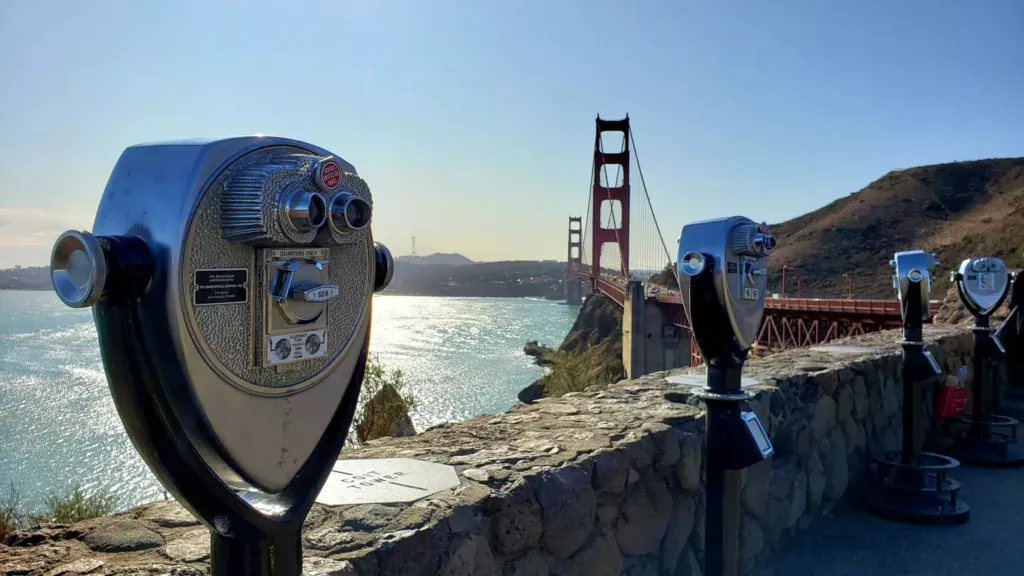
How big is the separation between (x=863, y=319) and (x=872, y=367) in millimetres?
14714

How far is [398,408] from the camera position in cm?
705

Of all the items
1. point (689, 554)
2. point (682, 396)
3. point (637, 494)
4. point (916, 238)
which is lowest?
point (689, 554)

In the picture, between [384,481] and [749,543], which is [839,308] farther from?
[384,481]

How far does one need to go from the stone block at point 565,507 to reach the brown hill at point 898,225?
39646 millimetres

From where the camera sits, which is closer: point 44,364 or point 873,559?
point 873,559

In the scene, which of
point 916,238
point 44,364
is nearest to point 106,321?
point 44,364

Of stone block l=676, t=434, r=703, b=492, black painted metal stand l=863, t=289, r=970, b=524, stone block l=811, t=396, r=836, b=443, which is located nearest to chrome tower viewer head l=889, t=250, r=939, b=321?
black painted metal stand l=863, t=289, r=970, b=524

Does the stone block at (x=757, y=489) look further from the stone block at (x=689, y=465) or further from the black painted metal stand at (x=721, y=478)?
the black painted metal stand at (x=721, y=478)

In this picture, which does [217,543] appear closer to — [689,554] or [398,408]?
[689,554]

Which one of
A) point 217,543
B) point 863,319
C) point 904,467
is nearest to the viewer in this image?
point 217,543

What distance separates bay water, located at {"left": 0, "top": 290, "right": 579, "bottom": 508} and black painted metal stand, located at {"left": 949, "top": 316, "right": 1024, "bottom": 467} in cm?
616

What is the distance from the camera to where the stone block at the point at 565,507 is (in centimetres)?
207

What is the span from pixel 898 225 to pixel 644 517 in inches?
2125

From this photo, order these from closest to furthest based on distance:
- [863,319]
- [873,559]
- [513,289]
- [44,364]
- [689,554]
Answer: [689,554] → [873,559] → [863,319] → [44,364] → [513,289]
